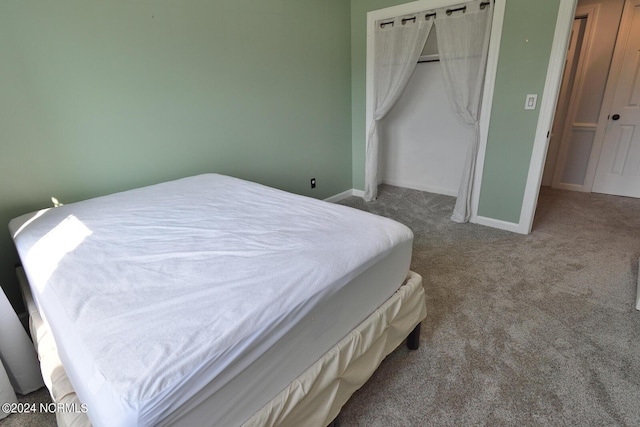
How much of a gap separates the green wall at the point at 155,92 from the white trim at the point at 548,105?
191 cm

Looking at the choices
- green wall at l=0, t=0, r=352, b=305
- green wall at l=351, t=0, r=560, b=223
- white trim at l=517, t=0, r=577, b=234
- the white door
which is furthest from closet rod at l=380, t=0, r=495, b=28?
the white door

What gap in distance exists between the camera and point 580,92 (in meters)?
3.70

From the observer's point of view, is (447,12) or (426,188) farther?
(426,188)

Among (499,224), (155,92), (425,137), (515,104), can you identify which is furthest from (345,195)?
(155,92)

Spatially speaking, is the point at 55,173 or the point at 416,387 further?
the point at 55,173

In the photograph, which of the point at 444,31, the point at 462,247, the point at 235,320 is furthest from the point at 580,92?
the point at 235,320

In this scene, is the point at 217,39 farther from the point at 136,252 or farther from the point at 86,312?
the point at 86,312

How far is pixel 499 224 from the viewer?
117 inches

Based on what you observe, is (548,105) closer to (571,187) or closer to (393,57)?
(393,57)

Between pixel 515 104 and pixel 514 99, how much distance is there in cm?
4

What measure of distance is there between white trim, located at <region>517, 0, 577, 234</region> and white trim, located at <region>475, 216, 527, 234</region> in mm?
25

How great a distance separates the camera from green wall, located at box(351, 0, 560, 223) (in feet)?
7.94

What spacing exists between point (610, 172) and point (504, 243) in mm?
2273

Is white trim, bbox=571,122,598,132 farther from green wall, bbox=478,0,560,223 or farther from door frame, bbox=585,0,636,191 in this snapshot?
green wall, bbox=478,0,560,223
